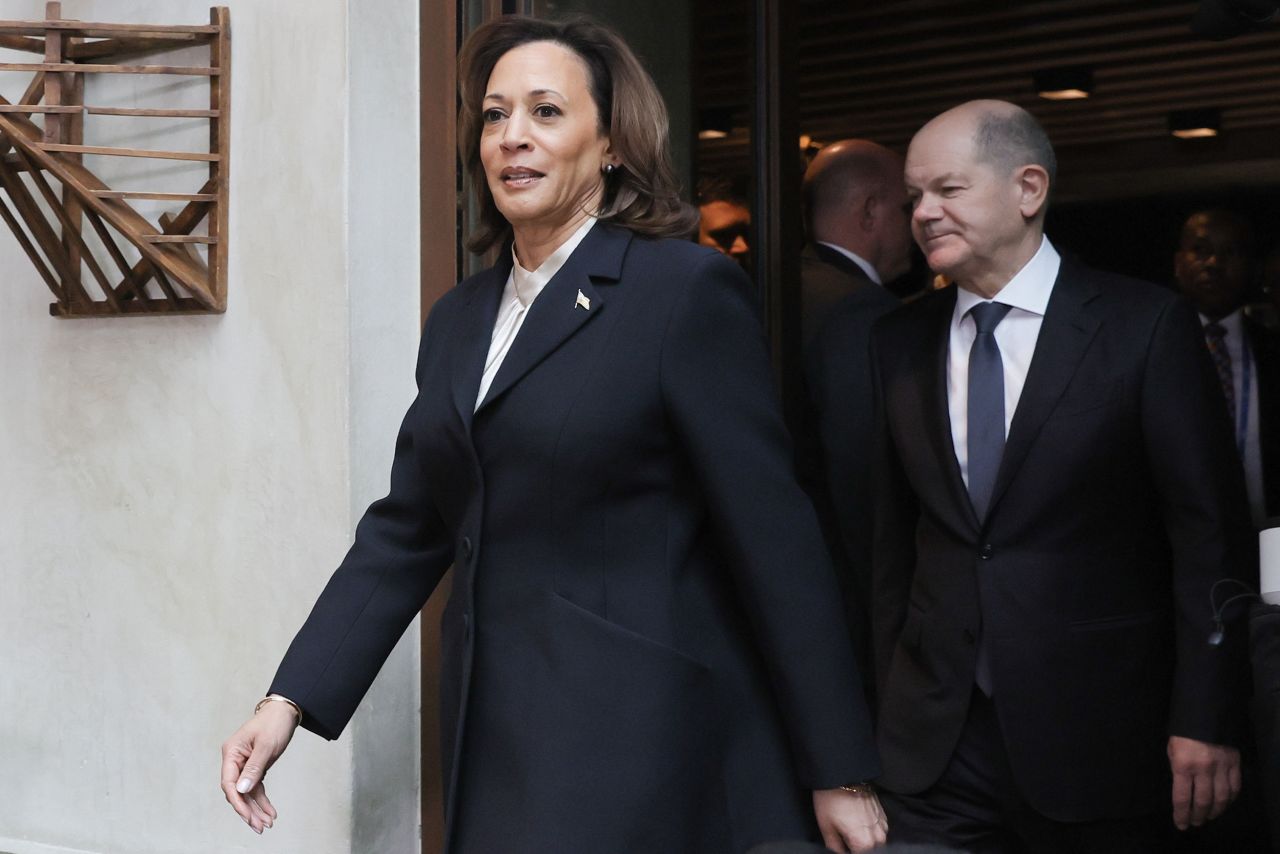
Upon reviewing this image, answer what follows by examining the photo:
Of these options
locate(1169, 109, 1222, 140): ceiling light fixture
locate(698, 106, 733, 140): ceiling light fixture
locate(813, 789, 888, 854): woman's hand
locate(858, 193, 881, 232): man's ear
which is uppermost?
locate(1169, 109, 1222, 140): ceiling light fixture

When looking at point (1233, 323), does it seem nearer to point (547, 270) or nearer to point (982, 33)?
point (982, 33)

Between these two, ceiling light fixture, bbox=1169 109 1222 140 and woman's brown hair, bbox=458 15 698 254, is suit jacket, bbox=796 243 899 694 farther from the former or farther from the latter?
ceiling light fixture, bbox=1169 109 1222 140

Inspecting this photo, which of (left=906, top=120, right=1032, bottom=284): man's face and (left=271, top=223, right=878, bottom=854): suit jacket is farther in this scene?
(left=906, top=120, right=1032, bottom=284): man's face

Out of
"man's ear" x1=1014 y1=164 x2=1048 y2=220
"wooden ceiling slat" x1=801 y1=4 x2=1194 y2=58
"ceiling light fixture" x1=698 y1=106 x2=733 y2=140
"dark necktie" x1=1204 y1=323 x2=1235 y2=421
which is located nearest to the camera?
"man's ear" x1=1014 y1=164 x2=1048 y2=220

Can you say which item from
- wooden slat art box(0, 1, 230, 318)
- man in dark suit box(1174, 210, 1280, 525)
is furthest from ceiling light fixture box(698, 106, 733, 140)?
man in dark suit box(1174, 210, 1280, 525)

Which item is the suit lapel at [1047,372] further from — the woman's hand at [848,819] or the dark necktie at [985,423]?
the woman's hand at [848,819]

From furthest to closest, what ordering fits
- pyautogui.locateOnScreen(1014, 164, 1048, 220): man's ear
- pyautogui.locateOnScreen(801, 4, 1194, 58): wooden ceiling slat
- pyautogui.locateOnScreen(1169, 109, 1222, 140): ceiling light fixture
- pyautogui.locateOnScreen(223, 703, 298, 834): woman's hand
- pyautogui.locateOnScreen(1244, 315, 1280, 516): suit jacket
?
1. pyautogui.locateOnScreen(1169, 109, 1222, 140): ceiling light fixture
2. pyautogui.locateOnScreen(801, 4, 1194, 58): wooden ceiling slat
3. pyautogui.locateOnScreen(1244, 315, 1280, 516): suit jacket
4. pyautogui.locateOnScreen(1014, 164, 1048, 220): man's ear
5. pyautogui.locateOnScreen(223, 703, 298, 834): woman's hand

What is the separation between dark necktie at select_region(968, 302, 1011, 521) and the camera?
113 inches

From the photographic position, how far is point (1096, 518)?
2.79 m

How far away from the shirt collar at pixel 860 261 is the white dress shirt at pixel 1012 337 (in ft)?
4.04

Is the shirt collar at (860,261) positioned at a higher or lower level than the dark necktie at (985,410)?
higher

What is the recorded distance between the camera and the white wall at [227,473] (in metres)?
3.66

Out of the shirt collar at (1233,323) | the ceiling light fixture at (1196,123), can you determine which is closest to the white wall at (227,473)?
the shirt collar at (1233,323)

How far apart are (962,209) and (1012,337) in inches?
9.8
